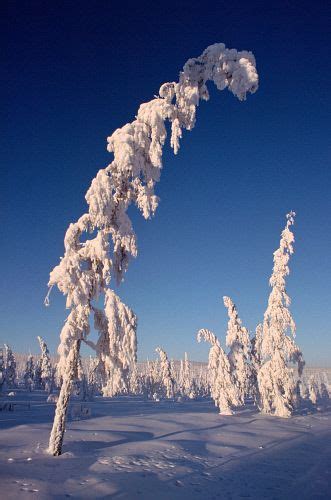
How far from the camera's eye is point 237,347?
34.4 m

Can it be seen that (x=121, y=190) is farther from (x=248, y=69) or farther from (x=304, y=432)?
(x=304, y=432)

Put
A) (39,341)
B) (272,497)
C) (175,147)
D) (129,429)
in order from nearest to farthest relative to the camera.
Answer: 1. (272,497)
2. (175,147)
3. (129,429)
4. (39,341)

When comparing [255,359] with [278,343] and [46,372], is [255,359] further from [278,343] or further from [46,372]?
[46,372]

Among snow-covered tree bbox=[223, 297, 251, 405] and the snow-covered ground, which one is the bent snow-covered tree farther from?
snow-covered tree bbox=[223, 297, 251, 405]

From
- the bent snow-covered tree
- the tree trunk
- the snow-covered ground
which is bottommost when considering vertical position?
the snow-covered ground

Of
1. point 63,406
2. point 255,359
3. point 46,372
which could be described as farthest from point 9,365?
point 63,406

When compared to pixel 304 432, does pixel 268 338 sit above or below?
above

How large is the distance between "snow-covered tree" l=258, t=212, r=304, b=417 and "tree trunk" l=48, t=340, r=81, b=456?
2398 centimetres

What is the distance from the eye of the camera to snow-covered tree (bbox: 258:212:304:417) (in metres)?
30.4

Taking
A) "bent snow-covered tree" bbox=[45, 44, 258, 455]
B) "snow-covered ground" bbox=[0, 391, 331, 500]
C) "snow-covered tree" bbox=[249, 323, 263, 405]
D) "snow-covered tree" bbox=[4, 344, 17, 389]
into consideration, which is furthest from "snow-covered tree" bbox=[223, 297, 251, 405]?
"snow-covered tree" bbox=[4, 344, 17, 389]

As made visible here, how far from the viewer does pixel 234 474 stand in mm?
10922

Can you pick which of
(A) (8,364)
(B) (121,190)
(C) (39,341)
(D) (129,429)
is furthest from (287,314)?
(A) (8,364)

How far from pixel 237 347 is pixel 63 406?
26.3 metres

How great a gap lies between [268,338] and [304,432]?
30.8ft
